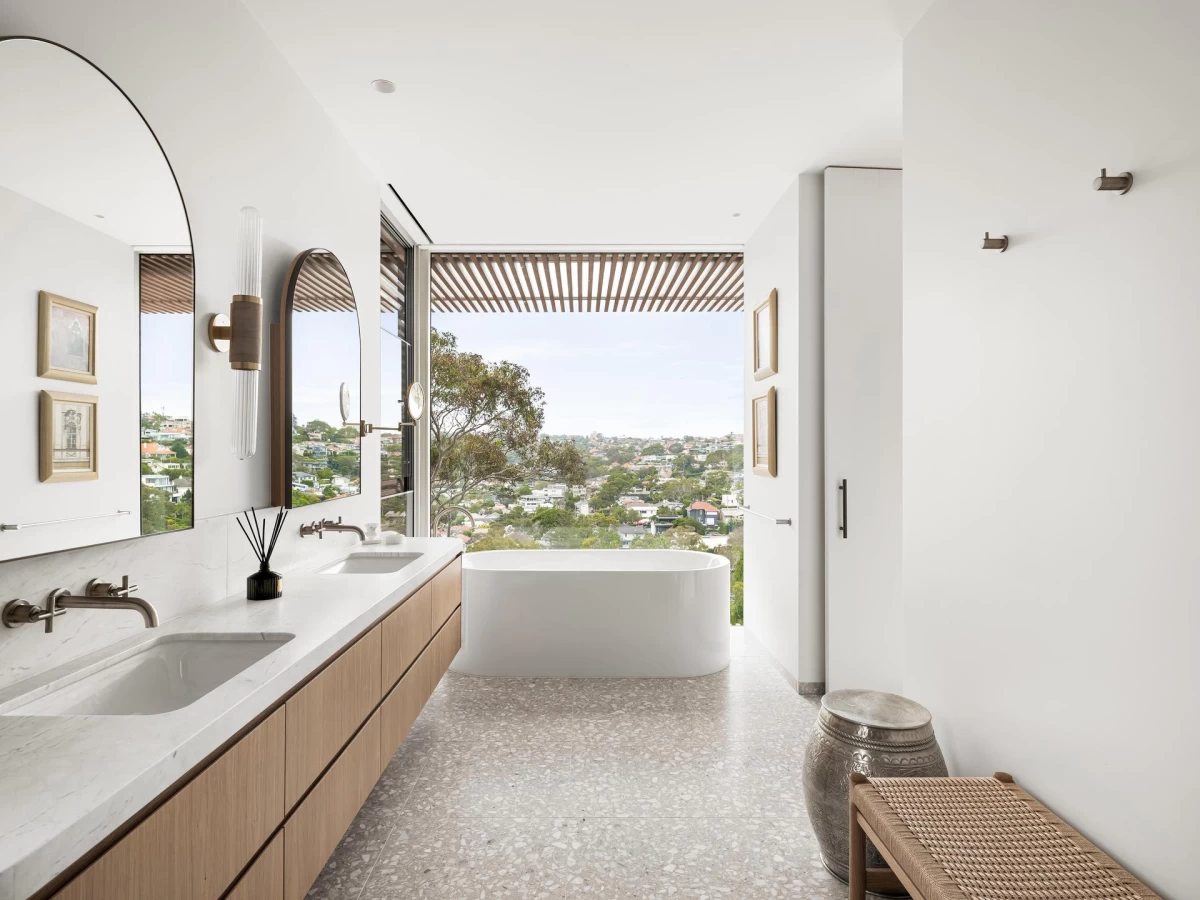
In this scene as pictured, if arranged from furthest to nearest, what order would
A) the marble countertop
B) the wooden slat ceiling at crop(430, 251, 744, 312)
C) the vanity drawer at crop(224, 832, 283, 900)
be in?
the wooden slat ceiling at crop(430, 251, 744, 312) < the vanity drawer at crop(224, 832, 283, 900) < the marble countertop

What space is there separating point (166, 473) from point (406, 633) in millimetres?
914

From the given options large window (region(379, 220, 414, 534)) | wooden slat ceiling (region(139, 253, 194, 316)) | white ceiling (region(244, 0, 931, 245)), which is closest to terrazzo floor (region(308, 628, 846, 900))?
large window (region(379, 220, 414, 534))

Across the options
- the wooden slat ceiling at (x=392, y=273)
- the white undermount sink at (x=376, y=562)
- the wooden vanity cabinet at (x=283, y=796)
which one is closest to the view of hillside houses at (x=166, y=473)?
the wooden vanity cabinet at (x=283, y=796)

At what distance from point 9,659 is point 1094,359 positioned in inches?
88.0

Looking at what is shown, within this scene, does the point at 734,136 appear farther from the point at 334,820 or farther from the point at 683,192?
the point at 334,820

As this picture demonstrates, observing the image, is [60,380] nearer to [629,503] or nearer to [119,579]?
[119,579]

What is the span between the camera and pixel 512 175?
3.33 meters

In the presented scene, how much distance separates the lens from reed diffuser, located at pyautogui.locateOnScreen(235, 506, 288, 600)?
6.57 feet

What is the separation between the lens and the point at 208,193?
1921mm

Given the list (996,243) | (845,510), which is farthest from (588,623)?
(996,243)

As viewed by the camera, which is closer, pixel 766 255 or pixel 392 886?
pixel 392 886

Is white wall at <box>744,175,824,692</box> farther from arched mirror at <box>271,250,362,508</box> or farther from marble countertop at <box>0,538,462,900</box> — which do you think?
marble countertop at <box>0,538,462,900</box>

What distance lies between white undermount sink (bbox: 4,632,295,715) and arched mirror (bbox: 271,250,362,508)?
2.60 ft

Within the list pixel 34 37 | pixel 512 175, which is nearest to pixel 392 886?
pixel 34 37
